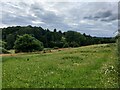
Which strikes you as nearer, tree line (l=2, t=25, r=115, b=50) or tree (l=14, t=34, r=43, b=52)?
tree (l=14, t=34, r=43, b=52)

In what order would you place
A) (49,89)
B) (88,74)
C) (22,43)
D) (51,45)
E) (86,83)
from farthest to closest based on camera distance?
(51,45) → (22,43) → (88,74) → (86,83) → (49,89)

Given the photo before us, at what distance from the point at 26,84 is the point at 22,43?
65024mm

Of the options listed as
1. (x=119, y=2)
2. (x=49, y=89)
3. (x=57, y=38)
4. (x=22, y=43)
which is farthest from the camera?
(x=57, y=38)

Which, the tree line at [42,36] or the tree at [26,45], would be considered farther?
the tree line at [42,36]

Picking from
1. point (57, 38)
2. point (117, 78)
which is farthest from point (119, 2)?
point (57, 38)

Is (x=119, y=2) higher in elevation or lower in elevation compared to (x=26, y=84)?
higher

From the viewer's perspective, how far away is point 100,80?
57.8ft

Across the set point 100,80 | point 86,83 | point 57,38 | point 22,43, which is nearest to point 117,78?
point 100,80

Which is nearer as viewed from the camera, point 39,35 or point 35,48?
point 35,48

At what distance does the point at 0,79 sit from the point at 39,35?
10398 centimetres

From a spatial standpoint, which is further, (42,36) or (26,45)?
(42,36)

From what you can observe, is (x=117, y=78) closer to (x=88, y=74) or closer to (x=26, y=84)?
(x=88, y=74)

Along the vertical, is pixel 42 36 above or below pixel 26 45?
above

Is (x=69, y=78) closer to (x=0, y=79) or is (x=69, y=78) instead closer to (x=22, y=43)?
(x=0, y=79)
